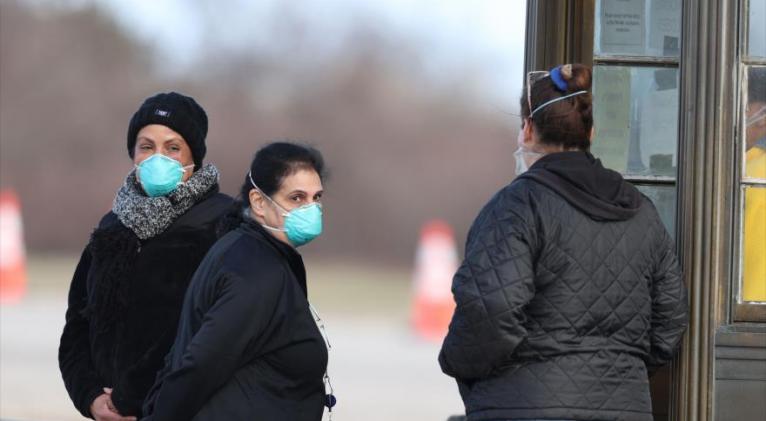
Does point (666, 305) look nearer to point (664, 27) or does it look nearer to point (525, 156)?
point (525, 156)

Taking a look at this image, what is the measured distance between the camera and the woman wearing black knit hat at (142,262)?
2910 millimetres

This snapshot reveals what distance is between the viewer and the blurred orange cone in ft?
21.4

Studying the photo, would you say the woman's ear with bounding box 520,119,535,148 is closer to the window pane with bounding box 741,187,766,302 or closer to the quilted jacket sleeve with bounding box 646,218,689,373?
the quilted jacket sleeve with bounding box 646,218,689,373

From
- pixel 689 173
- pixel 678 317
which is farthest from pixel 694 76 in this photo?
pixel 678 317

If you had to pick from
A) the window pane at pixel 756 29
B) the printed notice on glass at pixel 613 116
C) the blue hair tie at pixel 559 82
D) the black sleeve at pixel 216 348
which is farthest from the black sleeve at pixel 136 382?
the window pane at pixel 756 29

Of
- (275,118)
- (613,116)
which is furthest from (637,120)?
(275,118)

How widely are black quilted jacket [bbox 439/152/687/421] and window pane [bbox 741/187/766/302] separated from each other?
2.29 ft

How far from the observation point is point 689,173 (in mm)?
2996

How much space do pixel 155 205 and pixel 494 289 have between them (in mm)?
1009

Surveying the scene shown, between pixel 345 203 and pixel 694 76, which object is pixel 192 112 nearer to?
pixel 694 76

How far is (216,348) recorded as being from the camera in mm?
2404

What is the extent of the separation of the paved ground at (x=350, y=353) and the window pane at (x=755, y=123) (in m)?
3.37

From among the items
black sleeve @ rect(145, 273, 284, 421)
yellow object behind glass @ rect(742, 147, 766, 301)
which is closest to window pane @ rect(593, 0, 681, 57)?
yellow object behind glass @ rect(742, 147, 766, 301)

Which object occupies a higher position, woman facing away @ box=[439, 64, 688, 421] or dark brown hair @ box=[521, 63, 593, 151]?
dark brown hair @ box=[521, 63, 593, 151]
